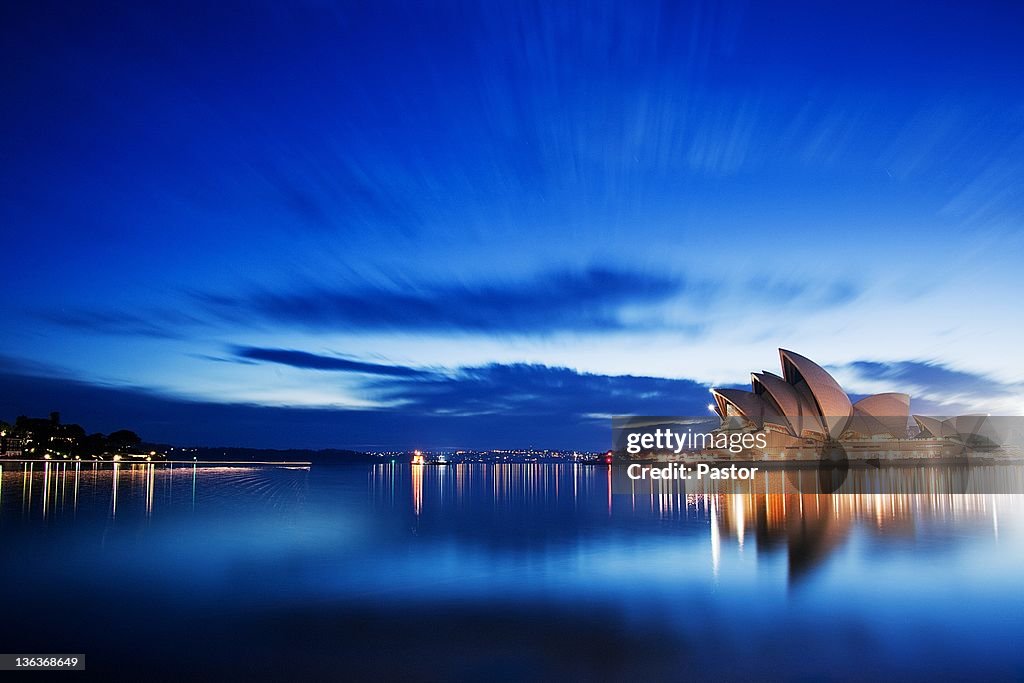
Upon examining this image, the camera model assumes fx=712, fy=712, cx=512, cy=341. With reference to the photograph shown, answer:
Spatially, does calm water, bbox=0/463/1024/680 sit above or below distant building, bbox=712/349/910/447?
below

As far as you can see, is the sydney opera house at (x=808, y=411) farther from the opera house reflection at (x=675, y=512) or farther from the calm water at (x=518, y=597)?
the calm water at (x=518, y=597)

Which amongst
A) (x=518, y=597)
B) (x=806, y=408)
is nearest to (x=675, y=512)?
(x=518, y=597)

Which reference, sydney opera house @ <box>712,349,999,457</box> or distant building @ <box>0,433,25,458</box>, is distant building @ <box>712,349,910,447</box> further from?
distant building @ <box>0,433,25,458</box>

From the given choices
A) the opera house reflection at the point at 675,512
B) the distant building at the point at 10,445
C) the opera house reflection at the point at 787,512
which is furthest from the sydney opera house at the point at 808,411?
the distant building at the point at 10,445

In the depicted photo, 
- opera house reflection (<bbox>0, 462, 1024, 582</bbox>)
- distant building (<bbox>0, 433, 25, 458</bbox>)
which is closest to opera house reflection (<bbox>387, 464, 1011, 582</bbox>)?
opera house reflection (<bbox>0, 462, 1024, 582</bbox>)

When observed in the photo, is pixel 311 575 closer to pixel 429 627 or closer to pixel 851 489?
pixel 429 627

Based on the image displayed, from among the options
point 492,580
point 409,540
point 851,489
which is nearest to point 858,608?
point 492,580
